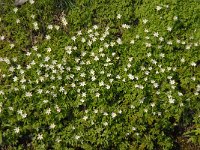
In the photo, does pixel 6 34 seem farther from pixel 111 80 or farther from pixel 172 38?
pixel 172 38

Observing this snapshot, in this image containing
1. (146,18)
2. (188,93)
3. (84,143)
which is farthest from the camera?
(146,18)

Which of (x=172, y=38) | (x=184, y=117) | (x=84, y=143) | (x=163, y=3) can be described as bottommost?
(x=84, y=143)

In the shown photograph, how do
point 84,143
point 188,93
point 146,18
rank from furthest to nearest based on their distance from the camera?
point 146,18, point 188,93, point 84,143

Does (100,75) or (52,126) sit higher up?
(100,75)

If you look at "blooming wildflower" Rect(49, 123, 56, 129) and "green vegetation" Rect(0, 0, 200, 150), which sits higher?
"green vegetation" Rect(0, 0, 200, 150)

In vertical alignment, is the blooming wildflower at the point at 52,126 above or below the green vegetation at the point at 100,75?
below

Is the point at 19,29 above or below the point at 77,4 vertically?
below

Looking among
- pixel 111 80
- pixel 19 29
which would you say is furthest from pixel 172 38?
pixel 19 29

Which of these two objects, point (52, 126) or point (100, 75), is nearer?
point (52, 126)
